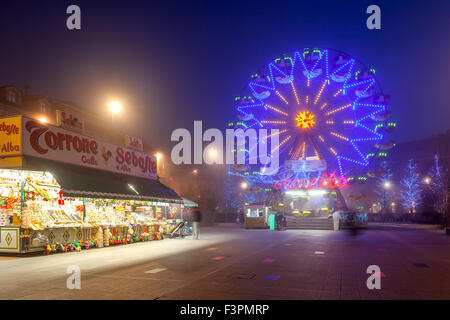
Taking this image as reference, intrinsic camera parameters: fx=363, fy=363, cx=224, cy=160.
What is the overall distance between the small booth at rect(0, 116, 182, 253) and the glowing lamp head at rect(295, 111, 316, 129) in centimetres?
1738

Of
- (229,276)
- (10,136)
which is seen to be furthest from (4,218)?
(229,276)

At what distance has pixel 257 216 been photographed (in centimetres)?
3312

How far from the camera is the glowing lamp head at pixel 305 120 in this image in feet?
107

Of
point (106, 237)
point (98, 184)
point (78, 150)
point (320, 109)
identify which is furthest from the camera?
point (320, 109)

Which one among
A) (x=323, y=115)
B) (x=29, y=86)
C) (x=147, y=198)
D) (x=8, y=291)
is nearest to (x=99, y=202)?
(x=147, y=198)

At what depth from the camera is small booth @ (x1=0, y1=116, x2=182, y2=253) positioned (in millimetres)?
12859

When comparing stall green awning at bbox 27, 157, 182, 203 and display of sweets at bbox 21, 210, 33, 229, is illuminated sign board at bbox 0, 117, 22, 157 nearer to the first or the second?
stall green awning at bbox 27, 157, 182, 203

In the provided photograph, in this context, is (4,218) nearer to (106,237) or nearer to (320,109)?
(106,237)

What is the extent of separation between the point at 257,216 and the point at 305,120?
971cm

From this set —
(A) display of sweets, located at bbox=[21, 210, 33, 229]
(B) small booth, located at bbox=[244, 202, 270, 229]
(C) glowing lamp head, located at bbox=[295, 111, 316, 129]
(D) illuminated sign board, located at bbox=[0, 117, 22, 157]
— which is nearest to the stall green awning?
(D) illuminated sign board, located at bbox=[0, 117, 22, 157]

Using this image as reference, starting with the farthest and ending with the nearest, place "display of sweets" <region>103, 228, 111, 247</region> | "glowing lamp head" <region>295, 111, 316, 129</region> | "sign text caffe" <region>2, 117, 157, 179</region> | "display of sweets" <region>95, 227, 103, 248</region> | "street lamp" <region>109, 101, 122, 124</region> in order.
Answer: "glowing lamp head" <region>295, 111, 316, 129</region> → "street lamp" <region>109, 101, 122, 124</region> → "display of sweets" <region>103, 228, 111, 247</region> → "display of sweets" <region>95, 227, 103, 248</region> → "sign text caffe" <region>2, 117, 157, 179</region>

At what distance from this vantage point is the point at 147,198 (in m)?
18.2

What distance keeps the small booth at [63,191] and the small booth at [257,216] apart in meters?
14.6
